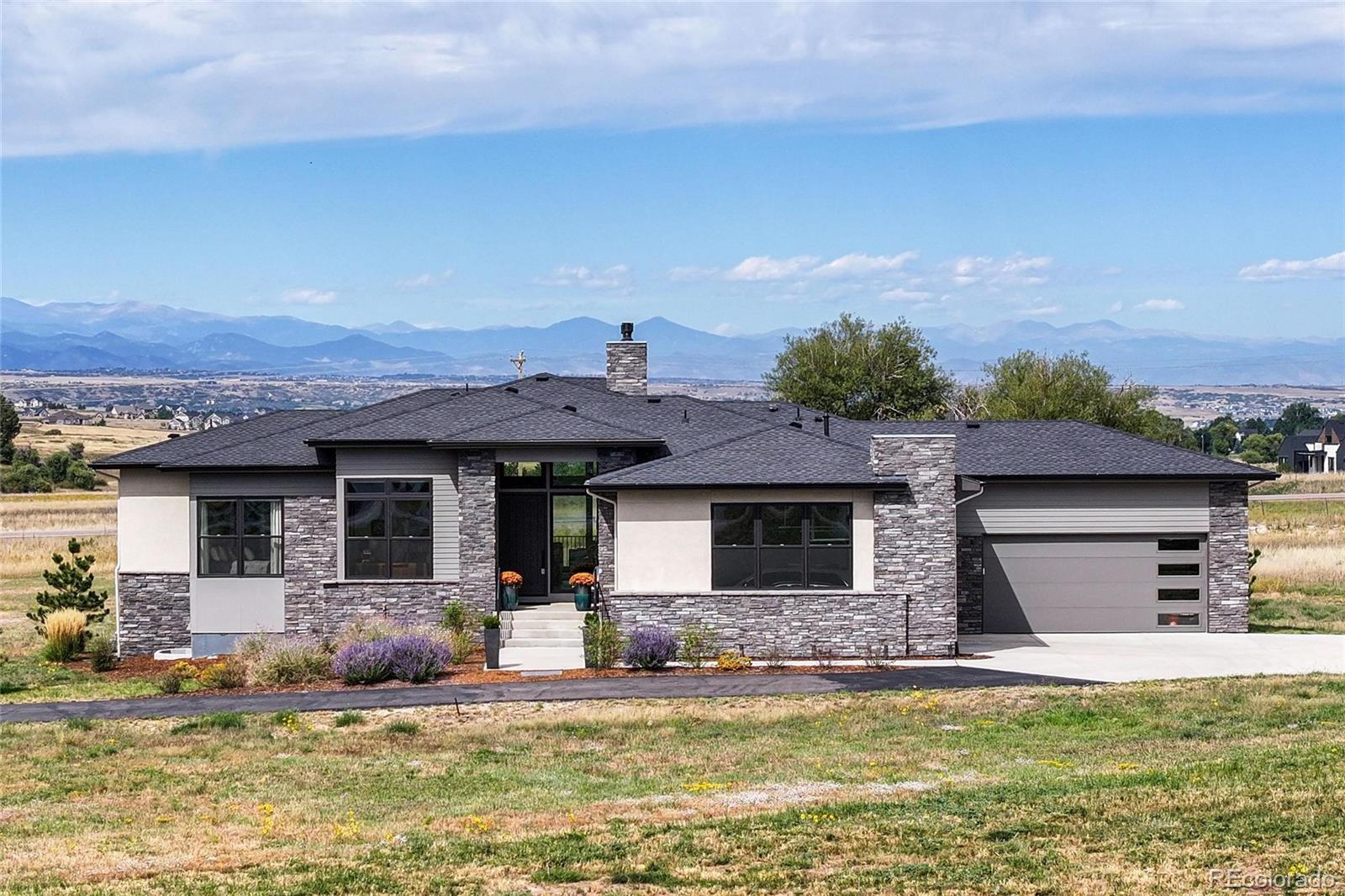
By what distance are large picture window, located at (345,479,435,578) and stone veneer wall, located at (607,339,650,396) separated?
6279 millimetres

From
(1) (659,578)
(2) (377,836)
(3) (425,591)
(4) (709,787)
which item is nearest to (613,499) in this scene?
(1) (659,578)

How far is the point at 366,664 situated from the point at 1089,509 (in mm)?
13667

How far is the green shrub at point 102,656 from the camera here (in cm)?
2655

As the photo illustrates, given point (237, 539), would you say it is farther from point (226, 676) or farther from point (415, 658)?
point (415, 658)

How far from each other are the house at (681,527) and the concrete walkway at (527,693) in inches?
96.4

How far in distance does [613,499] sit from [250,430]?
9163mm

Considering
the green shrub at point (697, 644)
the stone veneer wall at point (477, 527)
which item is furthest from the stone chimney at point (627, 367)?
the green shrub at point (697, 644)

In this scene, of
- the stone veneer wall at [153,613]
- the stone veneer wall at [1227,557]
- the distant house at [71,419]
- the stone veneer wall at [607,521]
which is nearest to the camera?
the stone veneer wall at [607,521]

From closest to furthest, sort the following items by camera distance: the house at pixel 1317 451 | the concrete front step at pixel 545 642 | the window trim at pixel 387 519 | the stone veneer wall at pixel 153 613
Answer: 1. the concrete front step at pixel 545 642
2. the window trim at pixel 387 519
3. the stone veneer wall at pixel 153 613
4. the house at pixel 1317 451

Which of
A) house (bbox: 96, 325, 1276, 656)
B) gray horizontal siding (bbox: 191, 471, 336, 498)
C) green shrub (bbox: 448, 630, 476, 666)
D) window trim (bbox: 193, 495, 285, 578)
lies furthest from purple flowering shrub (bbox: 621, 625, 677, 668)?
window trim (bbox: 193, 495, 285, 578)

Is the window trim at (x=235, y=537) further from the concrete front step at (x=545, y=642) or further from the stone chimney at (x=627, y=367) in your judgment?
the stone chimney at (x=627, y=367)

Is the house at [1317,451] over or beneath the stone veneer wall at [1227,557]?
over

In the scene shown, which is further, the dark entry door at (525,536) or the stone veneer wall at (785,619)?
the dark entry door at (525,536)

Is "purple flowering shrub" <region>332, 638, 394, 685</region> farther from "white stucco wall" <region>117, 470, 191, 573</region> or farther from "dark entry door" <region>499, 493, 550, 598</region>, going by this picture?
"white stucco wall" <region>117, 470, 191, 573</region>
